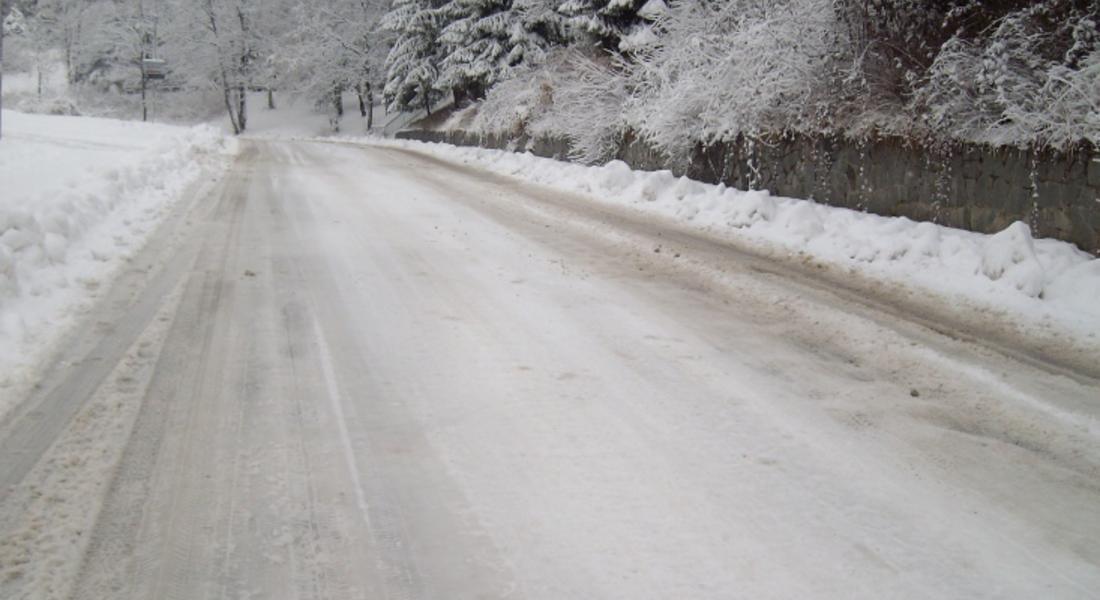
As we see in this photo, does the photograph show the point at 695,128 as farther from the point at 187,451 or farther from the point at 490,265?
the point at 187,451

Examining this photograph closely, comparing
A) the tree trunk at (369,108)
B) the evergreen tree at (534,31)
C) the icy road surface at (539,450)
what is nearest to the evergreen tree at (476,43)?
the evergreen tree at (534,31)

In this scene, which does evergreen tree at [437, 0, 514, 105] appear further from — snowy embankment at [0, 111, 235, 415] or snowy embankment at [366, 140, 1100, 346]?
snowy embankment at [366, 140, 1100, 346]

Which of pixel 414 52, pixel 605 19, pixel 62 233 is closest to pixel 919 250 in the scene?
pixel 62 233

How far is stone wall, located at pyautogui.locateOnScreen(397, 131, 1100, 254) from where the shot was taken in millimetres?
5918

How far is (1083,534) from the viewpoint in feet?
7.98

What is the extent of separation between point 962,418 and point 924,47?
6.09 meters

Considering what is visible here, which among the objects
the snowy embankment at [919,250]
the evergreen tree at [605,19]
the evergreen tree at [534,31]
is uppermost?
the evergreen tree at [534,31]

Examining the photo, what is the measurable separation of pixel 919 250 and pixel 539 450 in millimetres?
5055

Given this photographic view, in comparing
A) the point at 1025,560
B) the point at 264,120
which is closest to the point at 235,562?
the point at 1025,560

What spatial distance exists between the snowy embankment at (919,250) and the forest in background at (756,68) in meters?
1.02

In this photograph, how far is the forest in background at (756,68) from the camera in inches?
255

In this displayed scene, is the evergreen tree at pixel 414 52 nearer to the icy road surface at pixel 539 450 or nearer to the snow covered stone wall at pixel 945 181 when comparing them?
the snow covered stone wall at pixel 945 181

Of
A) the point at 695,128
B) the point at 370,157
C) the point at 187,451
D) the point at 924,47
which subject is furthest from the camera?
the point at 370,157

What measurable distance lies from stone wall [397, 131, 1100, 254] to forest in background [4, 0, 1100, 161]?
0.18 metres
